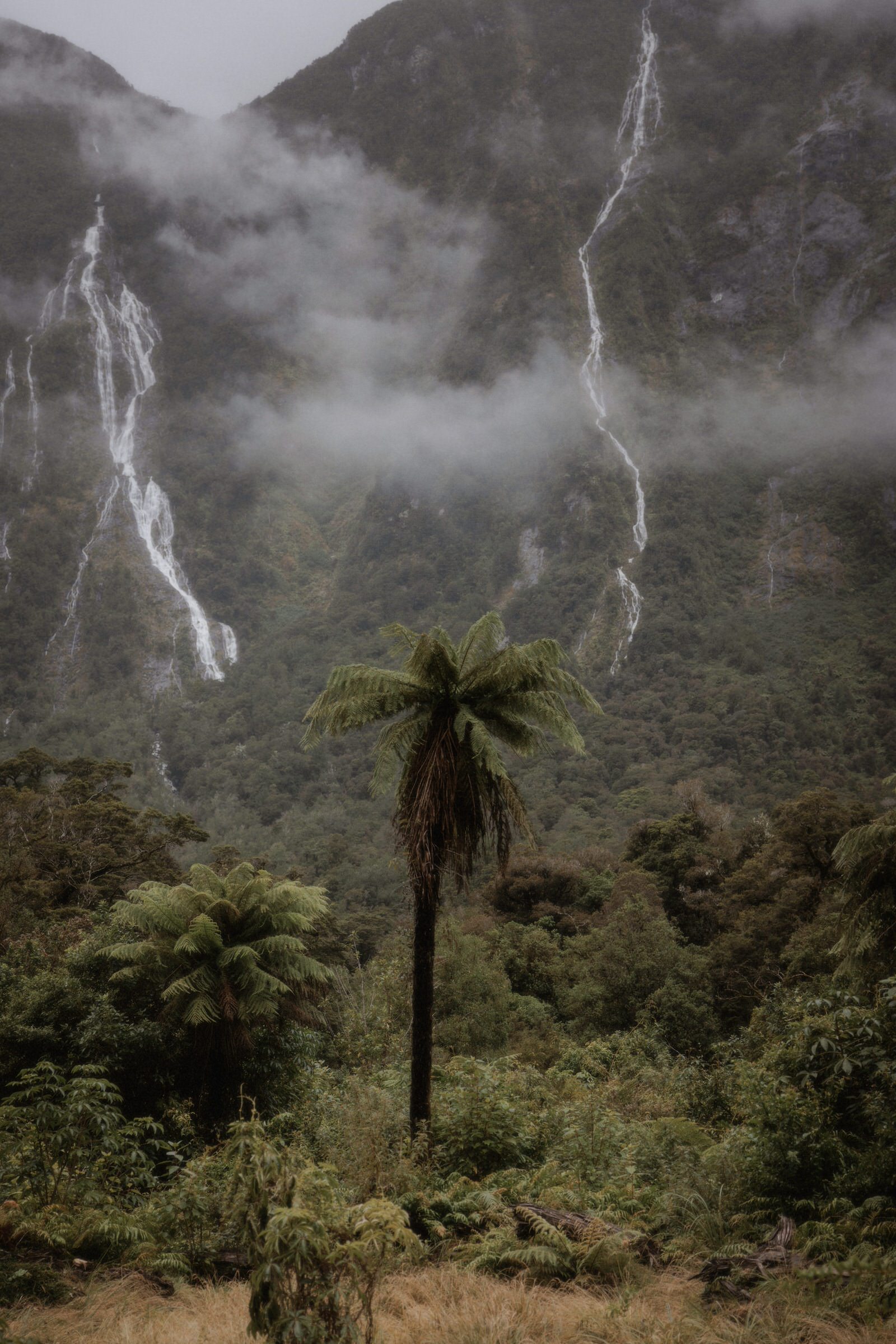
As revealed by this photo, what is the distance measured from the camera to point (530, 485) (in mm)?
135125

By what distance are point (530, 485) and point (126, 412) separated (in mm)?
82172

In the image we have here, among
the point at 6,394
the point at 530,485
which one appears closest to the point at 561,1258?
the point at 530,485

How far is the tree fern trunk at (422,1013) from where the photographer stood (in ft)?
26.9

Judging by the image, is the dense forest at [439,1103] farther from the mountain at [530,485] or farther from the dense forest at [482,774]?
the mountain at [530,485]

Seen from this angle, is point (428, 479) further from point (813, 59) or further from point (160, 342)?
point (813, 59)

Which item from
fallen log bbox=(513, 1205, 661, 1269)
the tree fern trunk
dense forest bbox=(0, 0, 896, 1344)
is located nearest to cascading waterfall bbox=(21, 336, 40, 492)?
dense forest bbox=(0, 0, 896, 1344)

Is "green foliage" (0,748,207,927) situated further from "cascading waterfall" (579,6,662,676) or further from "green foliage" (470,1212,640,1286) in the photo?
"cascading waterfall" (579,6,662,676)

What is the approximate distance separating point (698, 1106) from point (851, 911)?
14.2 ft

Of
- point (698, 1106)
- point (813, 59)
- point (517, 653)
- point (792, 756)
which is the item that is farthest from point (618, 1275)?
point (813, 59)

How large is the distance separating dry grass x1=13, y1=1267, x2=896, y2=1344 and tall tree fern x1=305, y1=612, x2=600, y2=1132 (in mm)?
3149

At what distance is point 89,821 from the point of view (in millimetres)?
24594

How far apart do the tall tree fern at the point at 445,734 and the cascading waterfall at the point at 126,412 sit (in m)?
107

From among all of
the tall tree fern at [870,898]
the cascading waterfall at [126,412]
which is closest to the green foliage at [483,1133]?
the tall tree fern at [870,898]

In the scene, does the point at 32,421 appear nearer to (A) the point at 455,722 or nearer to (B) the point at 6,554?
(B) the point at 6,554
